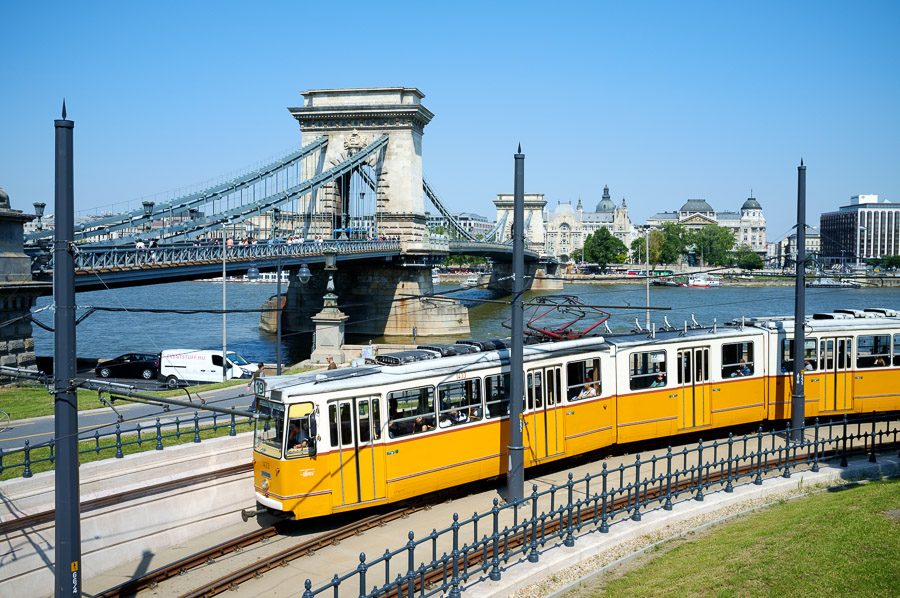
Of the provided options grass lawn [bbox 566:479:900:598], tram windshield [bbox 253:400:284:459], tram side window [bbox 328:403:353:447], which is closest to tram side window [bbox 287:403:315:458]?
tram windshield [bbox 253:400:284:459]

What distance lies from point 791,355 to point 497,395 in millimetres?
8202

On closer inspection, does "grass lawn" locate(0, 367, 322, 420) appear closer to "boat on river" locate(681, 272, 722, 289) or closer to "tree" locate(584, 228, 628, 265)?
"boat on river" locate(681, 272, 722, 289)

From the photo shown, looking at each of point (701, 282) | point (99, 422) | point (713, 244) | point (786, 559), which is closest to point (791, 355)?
point (786, 559)

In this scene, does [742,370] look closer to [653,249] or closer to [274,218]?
[274,218]

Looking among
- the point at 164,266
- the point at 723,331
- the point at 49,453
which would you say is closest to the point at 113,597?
the point at 49,453

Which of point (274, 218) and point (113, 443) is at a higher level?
point (274, 218)

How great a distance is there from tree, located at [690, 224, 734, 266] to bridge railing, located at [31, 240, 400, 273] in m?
136

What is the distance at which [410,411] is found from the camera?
13703 mm

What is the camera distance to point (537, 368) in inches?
603

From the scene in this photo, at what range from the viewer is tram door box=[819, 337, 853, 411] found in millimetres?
Answer: 19047

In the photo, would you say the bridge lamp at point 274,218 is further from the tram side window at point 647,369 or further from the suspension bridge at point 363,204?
the tram side window at point 647,369

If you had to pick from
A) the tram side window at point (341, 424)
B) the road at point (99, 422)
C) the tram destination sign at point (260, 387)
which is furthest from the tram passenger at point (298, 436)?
the road at point (99, 422)

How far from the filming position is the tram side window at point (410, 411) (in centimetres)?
1347

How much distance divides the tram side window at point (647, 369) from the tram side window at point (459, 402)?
4237mm
